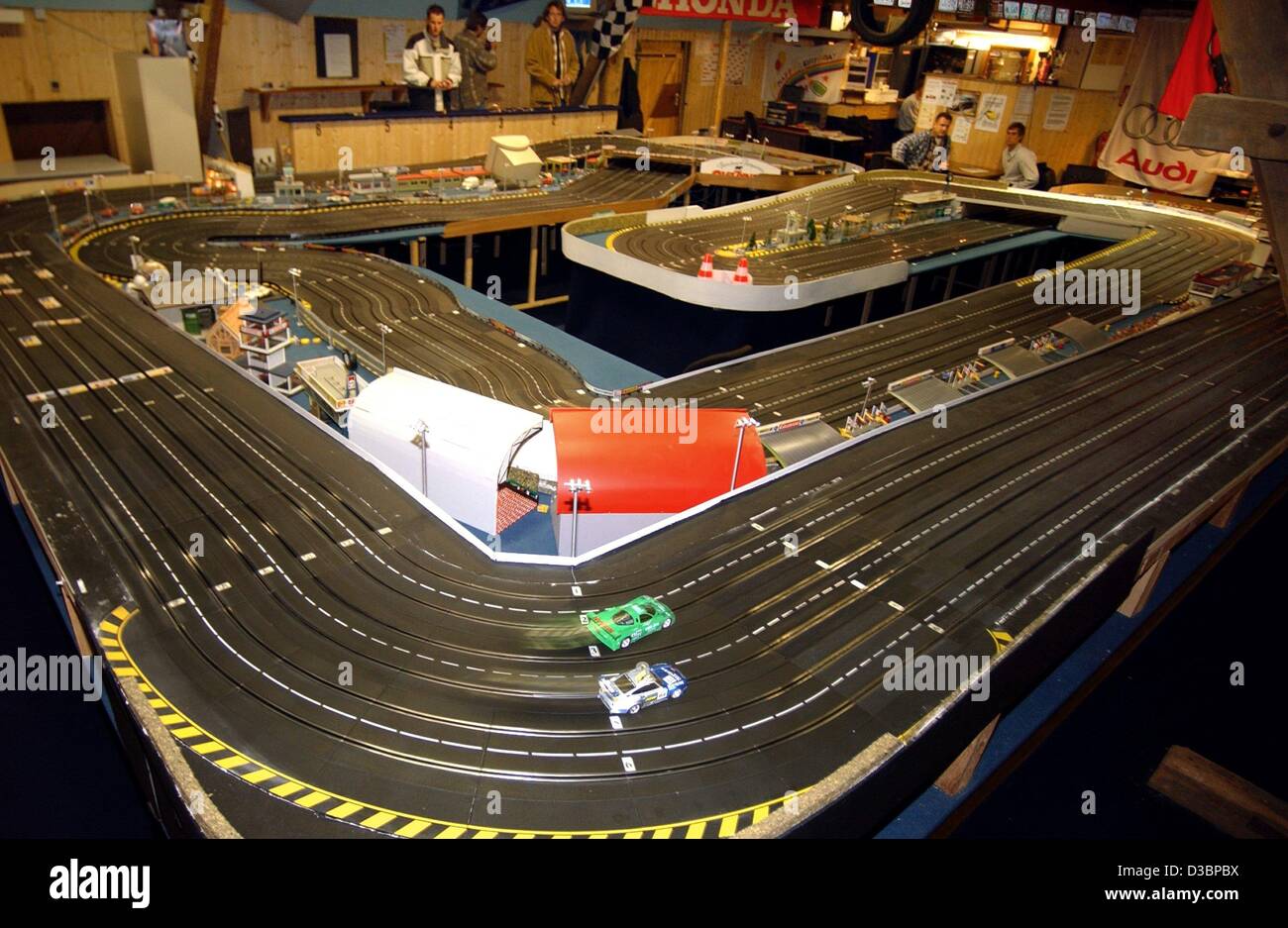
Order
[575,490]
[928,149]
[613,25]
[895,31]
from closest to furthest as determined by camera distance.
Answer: [575,490], [895,31], [928,149], [613,25]

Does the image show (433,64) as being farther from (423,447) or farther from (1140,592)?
(1140,592)

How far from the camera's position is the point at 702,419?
18.4 ft

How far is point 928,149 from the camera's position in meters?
16.6

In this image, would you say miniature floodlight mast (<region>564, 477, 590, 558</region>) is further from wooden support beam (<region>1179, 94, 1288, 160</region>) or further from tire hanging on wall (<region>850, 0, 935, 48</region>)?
tire hanging on wall (<region>850, 0, 935, 48</region>)

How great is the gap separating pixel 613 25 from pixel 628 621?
17660 mm

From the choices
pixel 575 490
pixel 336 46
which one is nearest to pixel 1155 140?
pixel 575 490

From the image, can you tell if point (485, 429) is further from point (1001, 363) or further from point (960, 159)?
point (960, 159)

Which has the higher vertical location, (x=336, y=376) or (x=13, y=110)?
(x=13, y=110)

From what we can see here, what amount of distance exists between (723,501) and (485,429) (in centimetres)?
162

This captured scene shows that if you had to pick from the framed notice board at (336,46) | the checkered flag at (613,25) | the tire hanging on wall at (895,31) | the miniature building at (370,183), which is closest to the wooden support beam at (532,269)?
the miniature building at (370,183)

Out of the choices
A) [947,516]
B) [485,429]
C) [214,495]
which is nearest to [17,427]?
[214,495]

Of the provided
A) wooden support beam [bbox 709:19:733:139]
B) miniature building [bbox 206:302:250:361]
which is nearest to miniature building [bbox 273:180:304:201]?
miniature building [bbox 206:302:250:361]

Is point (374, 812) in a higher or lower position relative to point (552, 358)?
lower

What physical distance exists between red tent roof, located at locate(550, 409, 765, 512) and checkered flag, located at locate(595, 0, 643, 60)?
1579cm
